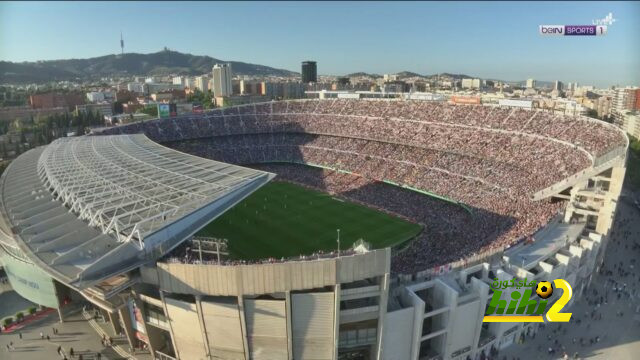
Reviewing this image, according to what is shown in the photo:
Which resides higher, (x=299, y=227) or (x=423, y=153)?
(x=423, y=153)

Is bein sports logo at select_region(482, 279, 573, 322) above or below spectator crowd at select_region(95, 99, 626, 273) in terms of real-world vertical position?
below

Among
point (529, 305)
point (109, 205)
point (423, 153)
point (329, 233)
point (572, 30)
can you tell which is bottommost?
point (329, 233)

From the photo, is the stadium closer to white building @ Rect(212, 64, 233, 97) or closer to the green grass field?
the green grass field

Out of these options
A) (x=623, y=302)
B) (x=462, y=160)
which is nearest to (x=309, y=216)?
(x=462, y=160)

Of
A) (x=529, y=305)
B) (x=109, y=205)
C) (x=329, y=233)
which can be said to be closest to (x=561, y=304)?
(x=529, y=305)

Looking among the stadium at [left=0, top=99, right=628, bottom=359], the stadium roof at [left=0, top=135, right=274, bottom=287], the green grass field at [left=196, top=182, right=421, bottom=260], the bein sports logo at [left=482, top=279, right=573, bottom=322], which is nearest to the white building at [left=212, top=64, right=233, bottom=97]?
the stadium at [left=0, top=99, right=628, bottom=359]

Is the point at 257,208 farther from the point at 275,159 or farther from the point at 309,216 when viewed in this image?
the point at 275,159

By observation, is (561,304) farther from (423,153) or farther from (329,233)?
(423,153)
